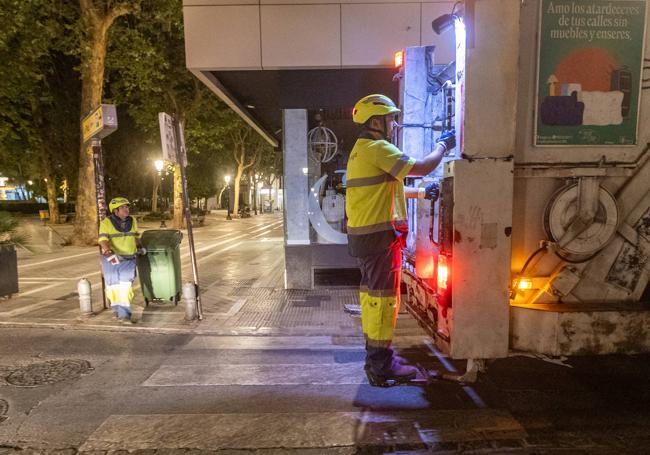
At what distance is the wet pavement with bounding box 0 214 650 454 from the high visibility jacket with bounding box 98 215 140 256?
111cm

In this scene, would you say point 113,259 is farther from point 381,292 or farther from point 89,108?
point 89,108

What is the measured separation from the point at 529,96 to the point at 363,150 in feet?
4.17

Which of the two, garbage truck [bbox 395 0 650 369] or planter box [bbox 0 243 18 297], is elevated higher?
garbage truck [bbox 395 0 650 369]

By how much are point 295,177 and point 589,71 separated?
5.95 meters

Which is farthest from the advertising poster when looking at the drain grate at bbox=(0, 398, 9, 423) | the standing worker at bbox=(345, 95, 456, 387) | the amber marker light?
the drain grate at bbox=(0, 398, 9, 423)

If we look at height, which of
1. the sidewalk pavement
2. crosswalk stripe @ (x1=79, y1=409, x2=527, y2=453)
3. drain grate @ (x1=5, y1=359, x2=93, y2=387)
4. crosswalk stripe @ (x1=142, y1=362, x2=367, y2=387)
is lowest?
the sidewalk pavement

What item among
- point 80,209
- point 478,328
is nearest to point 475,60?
point 478,328

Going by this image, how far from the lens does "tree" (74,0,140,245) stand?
14680 mm

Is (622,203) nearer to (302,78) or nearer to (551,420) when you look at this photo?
(551,420)

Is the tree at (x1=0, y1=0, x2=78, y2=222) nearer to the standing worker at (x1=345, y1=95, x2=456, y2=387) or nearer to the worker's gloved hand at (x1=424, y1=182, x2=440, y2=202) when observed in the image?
the standing worker at (x1=345, y1=95, x2=456, y2=387)

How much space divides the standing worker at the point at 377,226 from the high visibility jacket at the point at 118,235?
4.13 metres

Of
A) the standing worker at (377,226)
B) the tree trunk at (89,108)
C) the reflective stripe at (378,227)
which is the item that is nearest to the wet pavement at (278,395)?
the standing worker at (377,226)

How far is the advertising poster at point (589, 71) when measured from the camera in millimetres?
3004

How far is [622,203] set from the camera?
3.13 meters
